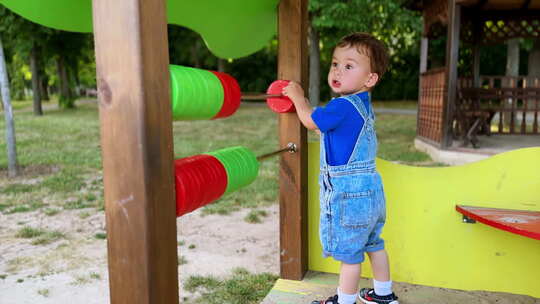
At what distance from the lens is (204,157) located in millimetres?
1720

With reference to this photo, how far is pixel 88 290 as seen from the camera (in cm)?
283

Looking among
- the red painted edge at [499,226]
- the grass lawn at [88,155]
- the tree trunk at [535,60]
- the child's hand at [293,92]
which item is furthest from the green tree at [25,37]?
the tree trunk at [535,60]

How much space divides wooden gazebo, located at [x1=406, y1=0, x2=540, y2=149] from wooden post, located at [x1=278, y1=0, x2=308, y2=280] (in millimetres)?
5934

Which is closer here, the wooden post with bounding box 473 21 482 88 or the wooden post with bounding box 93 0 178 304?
the wooden post with bounding box 93 0 178 304

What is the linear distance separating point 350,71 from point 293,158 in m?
0.79

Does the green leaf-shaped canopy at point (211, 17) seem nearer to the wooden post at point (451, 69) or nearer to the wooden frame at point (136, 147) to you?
the wooden frame at point (136, 147)

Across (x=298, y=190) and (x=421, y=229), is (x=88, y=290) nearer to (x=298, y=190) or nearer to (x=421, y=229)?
(x=298, y=190)

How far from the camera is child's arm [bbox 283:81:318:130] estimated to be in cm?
211

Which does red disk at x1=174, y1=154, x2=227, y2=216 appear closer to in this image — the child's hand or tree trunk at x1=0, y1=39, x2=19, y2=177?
the child's hand

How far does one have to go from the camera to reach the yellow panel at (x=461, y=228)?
8.25 ft

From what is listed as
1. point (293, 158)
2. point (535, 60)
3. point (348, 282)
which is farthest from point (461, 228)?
point (535, 60)

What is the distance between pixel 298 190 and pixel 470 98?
22.5 ft

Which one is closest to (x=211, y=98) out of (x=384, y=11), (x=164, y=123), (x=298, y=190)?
(x=164, y=123)

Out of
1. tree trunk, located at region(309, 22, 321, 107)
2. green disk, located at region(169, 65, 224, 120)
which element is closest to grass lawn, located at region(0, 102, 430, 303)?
green disk, located at region(169, 65, 224, 120)
